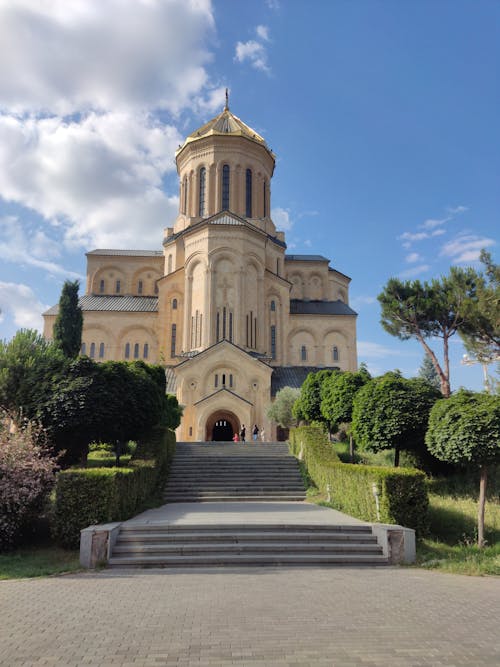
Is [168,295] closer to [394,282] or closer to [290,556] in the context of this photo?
[394,282]

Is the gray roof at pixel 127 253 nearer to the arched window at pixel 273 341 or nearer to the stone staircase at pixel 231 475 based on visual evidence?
the arched window at pixel 273 341

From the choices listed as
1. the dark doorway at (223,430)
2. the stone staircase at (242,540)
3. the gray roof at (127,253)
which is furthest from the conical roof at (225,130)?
the stone staircase at (242,540)

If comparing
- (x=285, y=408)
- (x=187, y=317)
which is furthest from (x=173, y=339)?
(x=285, y=408)

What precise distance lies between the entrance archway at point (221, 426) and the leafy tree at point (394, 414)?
50.3 ft

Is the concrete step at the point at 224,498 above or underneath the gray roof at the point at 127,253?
underneath

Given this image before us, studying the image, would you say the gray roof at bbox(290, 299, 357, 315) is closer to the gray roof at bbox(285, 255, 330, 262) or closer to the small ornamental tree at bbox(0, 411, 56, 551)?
the gray roof at bbox(285, 255, 330, 262)

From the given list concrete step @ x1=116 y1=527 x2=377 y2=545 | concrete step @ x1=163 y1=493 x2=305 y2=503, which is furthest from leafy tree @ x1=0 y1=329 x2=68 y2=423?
concrete step @ x1=116 y1=527 x2=377 y2=545

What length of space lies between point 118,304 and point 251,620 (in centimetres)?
3897

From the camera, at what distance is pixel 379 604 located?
6223 millimetres

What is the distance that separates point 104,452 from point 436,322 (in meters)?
21.6

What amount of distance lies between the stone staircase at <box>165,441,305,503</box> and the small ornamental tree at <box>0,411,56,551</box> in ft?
18.5

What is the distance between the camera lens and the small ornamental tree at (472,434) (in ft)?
35.4

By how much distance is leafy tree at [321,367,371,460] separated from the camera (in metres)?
19.1

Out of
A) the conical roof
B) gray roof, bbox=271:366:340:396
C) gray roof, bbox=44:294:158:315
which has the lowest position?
gray roof, bbox=271:366:340:396
